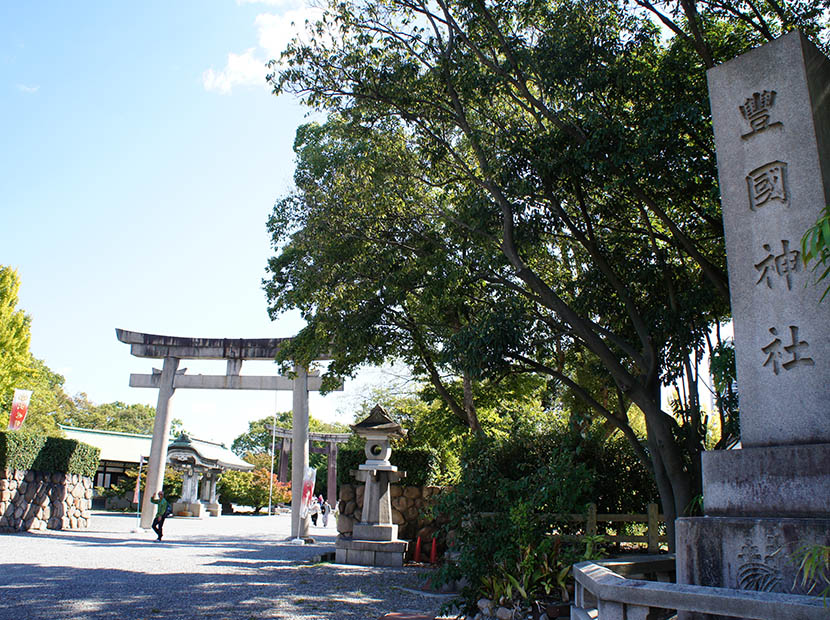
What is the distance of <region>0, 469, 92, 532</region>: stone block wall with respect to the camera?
15.9 metres

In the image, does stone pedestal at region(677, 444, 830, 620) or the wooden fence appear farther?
the wooden fence

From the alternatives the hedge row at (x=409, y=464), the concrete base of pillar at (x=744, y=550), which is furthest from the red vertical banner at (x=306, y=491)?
the concrete base of pillar at (x=744, y=550)

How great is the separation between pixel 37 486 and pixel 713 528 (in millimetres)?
18270

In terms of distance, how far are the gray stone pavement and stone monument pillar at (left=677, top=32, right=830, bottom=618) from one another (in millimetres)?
4374

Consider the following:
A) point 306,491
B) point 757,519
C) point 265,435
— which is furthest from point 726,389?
point 265,435

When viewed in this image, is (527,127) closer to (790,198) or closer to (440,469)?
(790,198)

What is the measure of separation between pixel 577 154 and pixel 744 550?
472 cm

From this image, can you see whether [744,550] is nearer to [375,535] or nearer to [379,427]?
[379,427]

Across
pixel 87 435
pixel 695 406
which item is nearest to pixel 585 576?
pixel 695 406

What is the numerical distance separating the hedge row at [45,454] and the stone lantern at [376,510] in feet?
31.2

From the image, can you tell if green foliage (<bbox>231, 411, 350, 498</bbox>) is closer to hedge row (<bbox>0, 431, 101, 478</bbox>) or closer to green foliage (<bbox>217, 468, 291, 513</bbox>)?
green foliage (<bbox>217, 468, 291, 513</bbox>)

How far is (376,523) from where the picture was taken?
12211 mm

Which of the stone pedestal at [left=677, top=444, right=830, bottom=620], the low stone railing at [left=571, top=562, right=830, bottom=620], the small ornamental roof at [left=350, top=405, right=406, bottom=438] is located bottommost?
the low stone railing at [left=571, top=562, right=830, bottom=620]

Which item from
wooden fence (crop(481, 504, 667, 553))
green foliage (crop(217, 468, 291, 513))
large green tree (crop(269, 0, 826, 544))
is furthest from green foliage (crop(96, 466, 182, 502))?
wooden fence (crop(481, 504, 667, 553))
